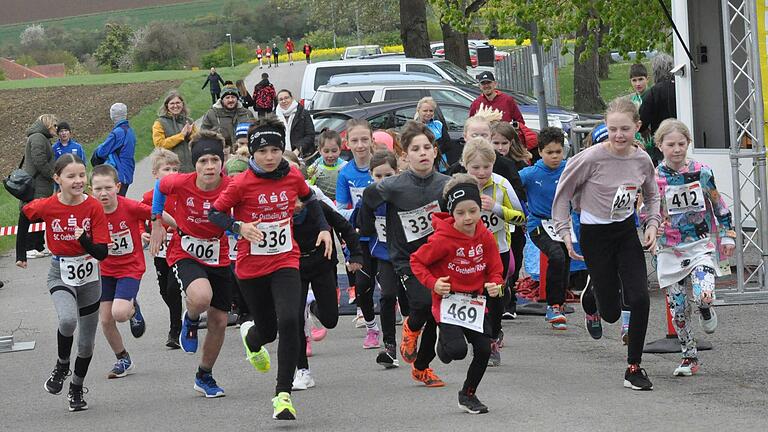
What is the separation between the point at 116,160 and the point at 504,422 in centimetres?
1158

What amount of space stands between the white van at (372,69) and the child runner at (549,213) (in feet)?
51.9

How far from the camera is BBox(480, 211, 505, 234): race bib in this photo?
9.57 metres

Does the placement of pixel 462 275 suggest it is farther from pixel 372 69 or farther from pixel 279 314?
pixel 372 69

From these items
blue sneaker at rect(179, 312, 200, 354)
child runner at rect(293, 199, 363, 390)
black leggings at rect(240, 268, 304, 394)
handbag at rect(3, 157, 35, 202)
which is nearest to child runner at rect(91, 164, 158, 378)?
blue sneaker at rect(179, 312, 200, 354)

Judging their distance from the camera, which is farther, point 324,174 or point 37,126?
point 37,126

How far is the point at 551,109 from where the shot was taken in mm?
24688

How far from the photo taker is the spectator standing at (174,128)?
16.1 metres

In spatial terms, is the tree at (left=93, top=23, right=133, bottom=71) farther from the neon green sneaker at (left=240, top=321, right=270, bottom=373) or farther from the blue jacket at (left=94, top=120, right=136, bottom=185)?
the neon green sneaker at (left=240, top=321, right=270, bottom=373)

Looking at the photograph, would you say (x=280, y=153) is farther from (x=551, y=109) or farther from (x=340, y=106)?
(x=551, y=109)

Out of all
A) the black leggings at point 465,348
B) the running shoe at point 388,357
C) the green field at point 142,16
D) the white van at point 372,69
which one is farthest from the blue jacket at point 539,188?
the green field at point 142,16

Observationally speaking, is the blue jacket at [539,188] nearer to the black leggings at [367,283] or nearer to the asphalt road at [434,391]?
the asphalt road at [434,391]

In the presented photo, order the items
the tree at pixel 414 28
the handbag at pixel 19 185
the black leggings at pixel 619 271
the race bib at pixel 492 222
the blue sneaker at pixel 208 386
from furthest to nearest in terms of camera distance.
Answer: the tree at pixel 414 28, the handbag at pixel 19 185, the race bib at pixel 492 222, the blue sneaker at pixel 208 386, the black leggings at pixel 619 271

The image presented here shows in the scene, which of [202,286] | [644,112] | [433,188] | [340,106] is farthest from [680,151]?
[340,106]

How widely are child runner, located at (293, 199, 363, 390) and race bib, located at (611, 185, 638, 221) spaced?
1732 mm
